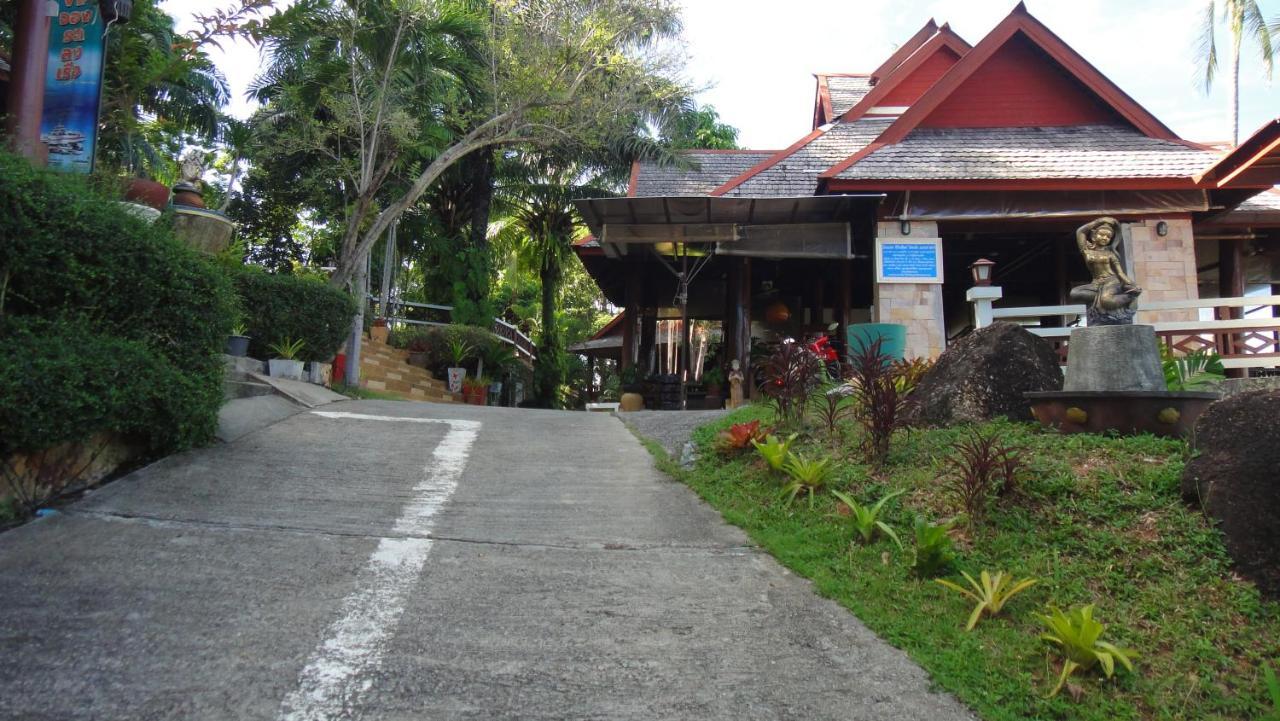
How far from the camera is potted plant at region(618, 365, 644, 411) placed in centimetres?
1288

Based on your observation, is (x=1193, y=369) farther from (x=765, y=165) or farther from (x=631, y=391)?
(x=631, y=391)

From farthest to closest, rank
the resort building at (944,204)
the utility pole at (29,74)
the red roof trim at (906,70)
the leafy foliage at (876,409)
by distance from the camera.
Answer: the red roof trim at (906,70) → the resort building at (944,204) → the utility pole at (29,74) → the leafy foliage at (876,409)

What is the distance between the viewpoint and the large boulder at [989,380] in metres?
6.28

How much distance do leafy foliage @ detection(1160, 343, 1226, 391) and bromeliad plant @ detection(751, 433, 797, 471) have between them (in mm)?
3597

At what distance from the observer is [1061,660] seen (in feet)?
11.0

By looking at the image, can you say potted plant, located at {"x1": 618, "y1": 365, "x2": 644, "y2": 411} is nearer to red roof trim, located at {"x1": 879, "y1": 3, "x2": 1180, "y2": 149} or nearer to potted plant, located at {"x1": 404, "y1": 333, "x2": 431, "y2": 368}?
potted plant, located at {"x1": 404, "y1": 333, "x2": 431, "y2": 368}

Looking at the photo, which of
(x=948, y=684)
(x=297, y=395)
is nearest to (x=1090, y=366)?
(x=948, y=684)

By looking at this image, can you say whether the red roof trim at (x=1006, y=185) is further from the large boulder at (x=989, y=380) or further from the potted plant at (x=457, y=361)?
the potted plant at (x=457, y=361)

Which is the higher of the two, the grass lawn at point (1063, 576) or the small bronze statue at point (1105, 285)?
the small bronze statue at point (1105, 285)

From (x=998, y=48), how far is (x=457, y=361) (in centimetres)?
1143

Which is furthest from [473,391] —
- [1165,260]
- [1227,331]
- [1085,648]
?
[1085,648]

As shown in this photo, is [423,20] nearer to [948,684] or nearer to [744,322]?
[744,322]

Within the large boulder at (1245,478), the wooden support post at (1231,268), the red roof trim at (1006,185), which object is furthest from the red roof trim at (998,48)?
the large boulder at (1245,478)

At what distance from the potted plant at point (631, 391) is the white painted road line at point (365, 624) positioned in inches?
289
